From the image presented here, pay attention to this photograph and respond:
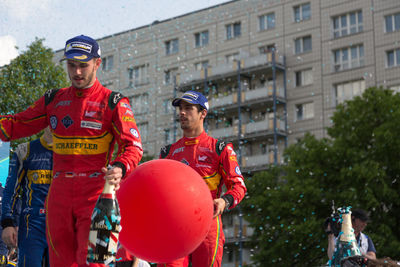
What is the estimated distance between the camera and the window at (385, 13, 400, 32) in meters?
43.4

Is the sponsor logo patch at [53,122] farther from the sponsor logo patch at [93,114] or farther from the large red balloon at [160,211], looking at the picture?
the large red balloon at [160,211]

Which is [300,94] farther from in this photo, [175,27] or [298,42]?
[175,27]

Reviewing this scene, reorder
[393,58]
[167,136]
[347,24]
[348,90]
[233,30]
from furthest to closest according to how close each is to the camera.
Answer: [167,136] < [233,30] < [347,24] < [348,90] < [393,58]

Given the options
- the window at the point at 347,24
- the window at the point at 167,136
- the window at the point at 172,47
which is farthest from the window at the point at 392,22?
the window at the point at 167,136

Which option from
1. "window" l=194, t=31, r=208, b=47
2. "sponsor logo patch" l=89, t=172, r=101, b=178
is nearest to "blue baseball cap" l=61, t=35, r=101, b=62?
"sponsor logo patch" l=89, t=172, r=101, b=178

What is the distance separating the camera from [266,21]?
5000 cm

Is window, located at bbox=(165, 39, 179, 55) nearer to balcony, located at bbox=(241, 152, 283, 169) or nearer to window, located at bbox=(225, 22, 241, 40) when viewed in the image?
window, located at bbox=(225, 22, 241, 40)

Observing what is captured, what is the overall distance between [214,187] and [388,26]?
38997 mm

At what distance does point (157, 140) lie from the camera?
182 feet

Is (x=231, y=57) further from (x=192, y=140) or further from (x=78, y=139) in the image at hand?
(x=78, y=139)

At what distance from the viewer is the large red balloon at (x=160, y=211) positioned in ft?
15.3

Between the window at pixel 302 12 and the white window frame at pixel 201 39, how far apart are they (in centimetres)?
→ 792

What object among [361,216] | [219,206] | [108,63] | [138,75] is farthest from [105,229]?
[108,63]

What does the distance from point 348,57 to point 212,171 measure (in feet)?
130
